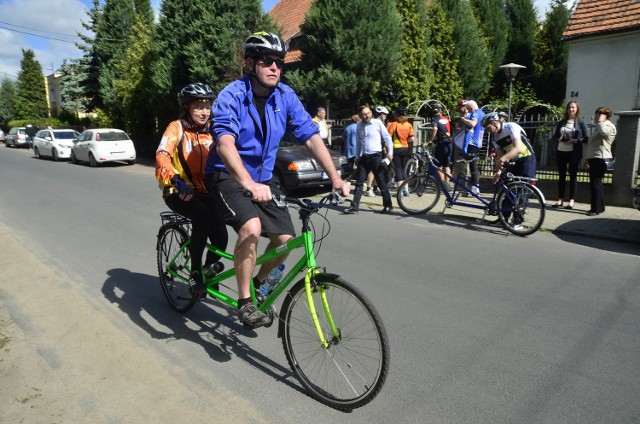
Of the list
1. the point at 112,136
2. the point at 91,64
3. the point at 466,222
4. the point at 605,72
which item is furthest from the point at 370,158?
the point at 91,64

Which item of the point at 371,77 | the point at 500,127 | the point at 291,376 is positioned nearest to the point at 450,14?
the point at 371,77

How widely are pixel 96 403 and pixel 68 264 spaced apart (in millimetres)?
3551

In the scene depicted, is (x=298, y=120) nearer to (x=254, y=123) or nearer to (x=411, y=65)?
(x=254, y=123)

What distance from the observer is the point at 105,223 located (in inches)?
334

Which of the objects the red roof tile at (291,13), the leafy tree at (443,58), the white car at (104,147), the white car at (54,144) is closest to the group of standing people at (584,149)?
the leafy tree at (443,58)

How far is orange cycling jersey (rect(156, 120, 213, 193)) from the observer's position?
402cm

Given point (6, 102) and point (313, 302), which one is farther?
point (6, 102)

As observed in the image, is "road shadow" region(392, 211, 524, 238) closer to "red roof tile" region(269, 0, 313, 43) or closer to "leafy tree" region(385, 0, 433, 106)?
"leafy tree" region(385, 0, 433, 106)

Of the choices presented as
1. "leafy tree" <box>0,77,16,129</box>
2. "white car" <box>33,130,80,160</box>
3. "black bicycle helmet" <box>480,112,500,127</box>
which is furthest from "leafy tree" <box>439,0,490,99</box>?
"leafy tree" <box>0,77,16,129</box>

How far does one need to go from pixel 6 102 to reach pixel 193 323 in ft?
261

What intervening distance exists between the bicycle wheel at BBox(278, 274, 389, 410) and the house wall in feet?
47.6

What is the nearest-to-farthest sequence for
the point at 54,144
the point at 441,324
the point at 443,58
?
the point at 441,324
the point at 443,58
the point at 54,144

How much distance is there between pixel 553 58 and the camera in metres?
26.9

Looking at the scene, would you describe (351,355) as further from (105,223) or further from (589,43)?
(589,43)
